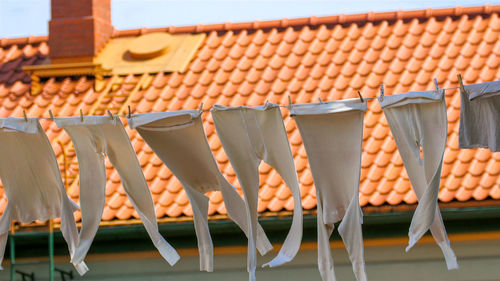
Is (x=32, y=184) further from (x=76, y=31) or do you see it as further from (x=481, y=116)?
(x=76, y=31)

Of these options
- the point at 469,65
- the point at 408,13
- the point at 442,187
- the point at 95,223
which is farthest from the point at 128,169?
the point at 408,13

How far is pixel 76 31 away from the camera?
478 inches

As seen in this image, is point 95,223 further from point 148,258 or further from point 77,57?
point 77,57

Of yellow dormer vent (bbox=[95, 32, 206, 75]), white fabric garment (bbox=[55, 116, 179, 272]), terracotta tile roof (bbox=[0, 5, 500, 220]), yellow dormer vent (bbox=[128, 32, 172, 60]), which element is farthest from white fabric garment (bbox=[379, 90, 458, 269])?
yellow dormer vent (bbox=[128, 32, 172, 60])

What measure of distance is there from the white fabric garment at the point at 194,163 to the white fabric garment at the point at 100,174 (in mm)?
224

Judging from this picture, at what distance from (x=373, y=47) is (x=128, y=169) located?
4383 millimetres

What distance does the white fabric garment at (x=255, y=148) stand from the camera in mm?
7559

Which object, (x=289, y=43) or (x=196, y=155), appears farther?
(x=289, y=43)

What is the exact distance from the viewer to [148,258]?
9.78 meters

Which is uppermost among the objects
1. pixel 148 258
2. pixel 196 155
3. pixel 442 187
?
pixel 196 155

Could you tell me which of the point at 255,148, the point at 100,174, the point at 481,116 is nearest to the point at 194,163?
the point at 255,148

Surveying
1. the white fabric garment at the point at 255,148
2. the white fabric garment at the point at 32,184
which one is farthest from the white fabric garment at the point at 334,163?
the white fabric garment at the point at 32,184

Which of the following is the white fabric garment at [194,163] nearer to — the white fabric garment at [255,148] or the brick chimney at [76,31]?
the white fabric garment at [255,148]

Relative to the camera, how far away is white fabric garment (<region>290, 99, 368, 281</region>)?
24.3 ft
